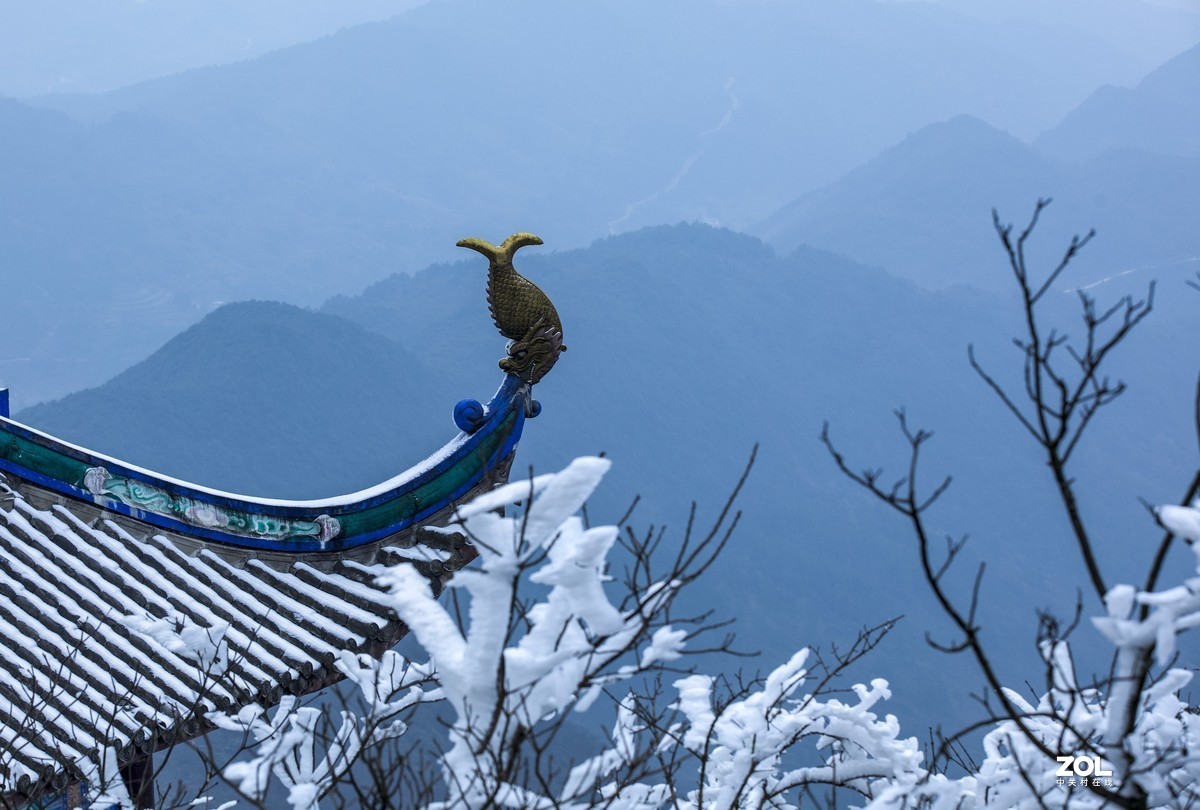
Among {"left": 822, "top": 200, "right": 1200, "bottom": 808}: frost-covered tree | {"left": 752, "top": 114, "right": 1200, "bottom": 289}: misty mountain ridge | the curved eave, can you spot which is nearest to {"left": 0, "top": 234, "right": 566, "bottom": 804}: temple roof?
the curved eave

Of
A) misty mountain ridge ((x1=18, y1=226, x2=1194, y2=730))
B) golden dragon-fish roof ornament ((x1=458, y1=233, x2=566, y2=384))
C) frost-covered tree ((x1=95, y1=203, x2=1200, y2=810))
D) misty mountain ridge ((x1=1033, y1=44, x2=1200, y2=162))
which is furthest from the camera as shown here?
misty mountain ridge ((x1=1033, y1=44, x2=1200, y2=162))

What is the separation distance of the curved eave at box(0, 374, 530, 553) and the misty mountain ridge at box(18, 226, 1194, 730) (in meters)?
41.6

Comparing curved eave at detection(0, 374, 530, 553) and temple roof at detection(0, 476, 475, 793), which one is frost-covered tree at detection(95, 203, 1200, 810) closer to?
temple roof at detection(0, 476, 475, 793)

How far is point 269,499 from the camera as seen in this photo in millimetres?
6398

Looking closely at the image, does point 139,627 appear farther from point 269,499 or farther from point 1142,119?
point 1142,119

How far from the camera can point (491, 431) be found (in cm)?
715

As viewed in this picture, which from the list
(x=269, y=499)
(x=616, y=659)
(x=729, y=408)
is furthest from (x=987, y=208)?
(x=616, y=659)

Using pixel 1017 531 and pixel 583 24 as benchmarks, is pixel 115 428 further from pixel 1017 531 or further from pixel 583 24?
pixel 583 24

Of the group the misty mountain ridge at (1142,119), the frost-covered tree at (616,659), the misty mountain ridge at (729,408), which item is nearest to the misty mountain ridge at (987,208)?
the misty mountain ridge at (1142,119)

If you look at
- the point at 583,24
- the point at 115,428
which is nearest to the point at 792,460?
the point at 115,428

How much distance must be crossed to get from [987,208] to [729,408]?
3898 cm

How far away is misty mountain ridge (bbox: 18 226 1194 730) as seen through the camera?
50.8 m

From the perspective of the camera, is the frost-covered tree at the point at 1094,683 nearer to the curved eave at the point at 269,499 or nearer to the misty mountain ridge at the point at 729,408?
the curved eave at the point at 269,499

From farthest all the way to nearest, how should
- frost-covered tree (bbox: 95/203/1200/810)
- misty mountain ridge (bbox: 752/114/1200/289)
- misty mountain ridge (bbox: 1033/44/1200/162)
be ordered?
misty mountain ridge (bbox: 1033/44/1200/162), misty mountain ridge (bbox: 752/114/1200/289), frost-covered tree (bbox: 95/203/1200/810)
